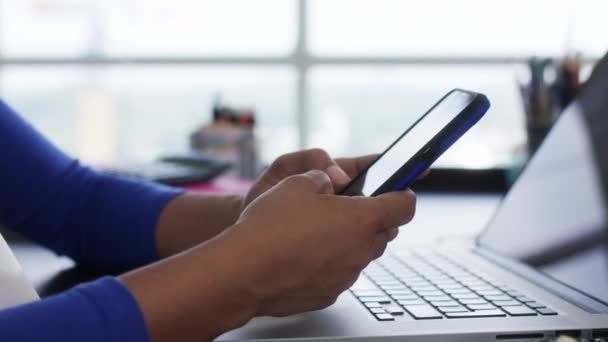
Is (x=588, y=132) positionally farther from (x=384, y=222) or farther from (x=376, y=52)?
(x=376, y=52)

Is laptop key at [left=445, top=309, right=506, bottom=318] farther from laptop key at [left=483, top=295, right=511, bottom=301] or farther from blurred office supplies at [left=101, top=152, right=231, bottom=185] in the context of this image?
blurred office supplies at [left=101, top=152, right=231, bottom=185]

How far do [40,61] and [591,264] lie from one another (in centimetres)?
295

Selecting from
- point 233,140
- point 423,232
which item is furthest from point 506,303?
point 233,140

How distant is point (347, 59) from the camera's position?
311cm

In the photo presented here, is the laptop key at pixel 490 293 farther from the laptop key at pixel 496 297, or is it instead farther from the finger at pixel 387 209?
the finger at pixel 387 209

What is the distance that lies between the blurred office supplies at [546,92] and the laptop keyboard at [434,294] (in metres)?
0.54

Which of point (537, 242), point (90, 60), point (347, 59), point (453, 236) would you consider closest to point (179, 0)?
point (90, 60)

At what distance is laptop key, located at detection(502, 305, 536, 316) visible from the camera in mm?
562

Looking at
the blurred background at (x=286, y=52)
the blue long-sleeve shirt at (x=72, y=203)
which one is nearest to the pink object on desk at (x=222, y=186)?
the blue long-sleeve shirt at (x=72, y=203)

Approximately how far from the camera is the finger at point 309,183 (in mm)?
507

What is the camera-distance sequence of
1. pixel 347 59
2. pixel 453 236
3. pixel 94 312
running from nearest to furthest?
pixel 94 312
pixel 453 236
pixel 347 59

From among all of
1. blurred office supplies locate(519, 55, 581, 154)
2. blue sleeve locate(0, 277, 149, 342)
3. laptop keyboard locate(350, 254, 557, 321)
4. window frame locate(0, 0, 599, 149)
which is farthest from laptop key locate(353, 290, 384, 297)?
window frame locate(0, 0, 599, 149)

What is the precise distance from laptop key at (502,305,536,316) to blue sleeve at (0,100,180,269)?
0.42m

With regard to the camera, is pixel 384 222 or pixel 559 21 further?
pixel 559 21
